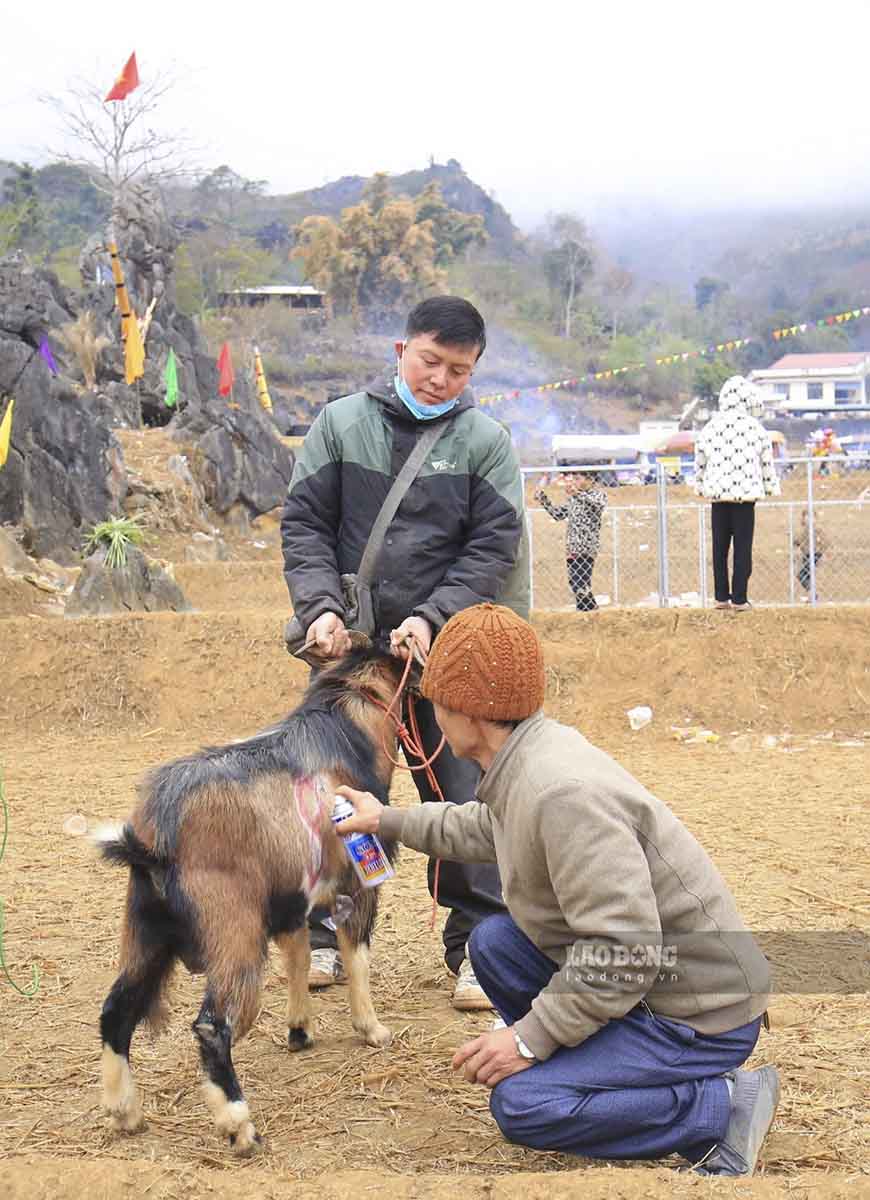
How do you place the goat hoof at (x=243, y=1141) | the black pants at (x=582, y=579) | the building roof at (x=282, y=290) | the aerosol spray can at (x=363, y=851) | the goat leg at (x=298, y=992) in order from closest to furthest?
the goat hoof at (x=243, y=1141)
the aerosol spray can at (x=363, y=851)
the goat leg at (x=298, y=992)
the black pants at (x=582, y=579)
the building roof at (x=282, y=290)

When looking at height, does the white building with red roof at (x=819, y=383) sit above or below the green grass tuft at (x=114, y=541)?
above

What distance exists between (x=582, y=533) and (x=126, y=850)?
9331mm

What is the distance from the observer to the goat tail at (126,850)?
10.5 feet

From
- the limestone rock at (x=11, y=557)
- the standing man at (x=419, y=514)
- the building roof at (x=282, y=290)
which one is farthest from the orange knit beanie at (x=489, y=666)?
the building roof at (x=282, y=290)

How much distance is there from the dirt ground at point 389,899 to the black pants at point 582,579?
1.26 meters

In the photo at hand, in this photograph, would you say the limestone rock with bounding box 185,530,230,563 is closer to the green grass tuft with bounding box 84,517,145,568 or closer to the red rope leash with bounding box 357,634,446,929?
the green grass tuft with bounding box 84,517,145,568

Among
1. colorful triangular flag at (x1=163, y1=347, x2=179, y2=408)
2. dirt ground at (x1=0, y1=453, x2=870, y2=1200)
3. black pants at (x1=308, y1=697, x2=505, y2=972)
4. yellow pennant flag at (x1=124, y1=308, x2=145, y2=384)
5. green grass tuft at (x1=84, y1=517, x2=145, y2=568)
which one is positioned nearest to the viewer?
dirt ground at (x1=0, y1=453, x2=870, y2=1200)

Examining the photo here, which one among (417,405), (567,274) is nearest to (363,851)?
(417,405)

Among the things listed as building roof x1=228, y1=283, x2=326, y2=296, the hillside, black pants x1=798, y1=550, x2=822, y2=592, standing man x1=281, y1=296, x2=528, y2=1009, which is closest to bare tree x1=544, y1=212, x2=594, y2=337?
building roof x1=228, y1=283, x2=326, y2=296

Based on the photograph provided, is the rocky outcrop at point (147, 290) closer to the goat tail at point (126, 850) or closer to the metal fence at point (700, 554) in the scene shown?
the metal fence at point (700, 554)

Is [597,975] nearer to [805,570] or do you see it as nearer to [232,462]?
[805,570]

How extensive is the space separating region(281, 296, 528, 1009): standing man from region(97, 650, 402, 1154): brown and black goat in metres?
0.73

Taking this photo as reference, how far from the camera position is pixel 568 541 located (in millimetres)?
12250

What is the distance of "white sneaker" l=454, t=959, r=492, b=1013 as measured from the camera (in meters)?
4.16
